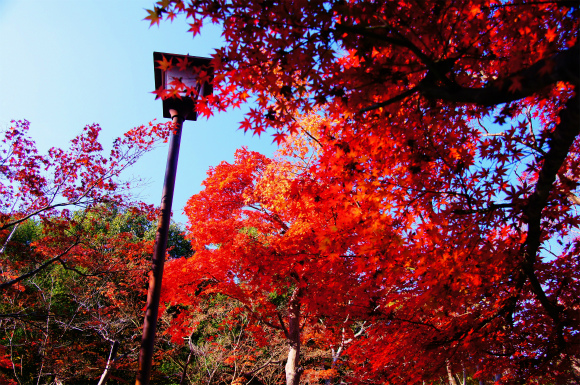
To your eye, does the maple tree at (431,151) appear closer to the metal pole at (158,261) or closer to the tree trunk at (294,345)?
the metal pole at (158,261)

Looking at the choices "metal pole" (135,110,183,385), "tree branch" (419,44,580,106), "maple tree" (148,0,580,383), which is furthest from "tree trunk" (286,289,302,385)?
"tree branch" (419,44,580,106)

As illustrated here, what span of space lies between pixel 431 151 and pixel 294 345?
7485mm

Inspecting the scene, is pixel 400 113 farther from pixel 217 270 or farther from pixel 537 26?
pixel 217 270

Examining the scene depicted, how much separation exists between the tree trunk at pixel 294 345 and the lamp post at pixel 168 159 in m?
5.34

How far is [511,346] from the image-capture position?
4445 millimetres

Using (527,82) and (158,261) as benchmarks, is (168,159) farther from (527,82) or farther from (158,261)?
(527,82)

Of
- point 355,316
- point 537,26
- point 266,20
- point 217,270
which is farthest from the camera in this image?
point 217,270

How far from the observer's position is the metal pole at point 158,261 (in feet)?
12.0

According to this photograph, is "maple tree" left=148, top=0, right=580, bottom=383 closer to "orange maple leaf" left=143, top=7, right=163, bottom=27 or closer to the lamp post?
"orange maple leaf" left=143, top=7, right=163, bottom=27

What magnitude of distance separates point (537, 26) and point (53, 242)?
8.51 metres

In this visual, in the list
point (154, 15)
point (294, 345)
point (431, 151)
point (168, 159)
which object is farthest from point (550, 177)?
point (294, 345)

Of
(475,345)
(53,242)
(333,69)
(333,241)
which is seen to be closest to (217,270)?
(53,242)

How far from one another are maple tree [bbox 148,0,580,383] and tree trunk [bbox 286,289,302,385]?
4492mm

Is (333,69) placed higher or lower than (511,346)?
higher
